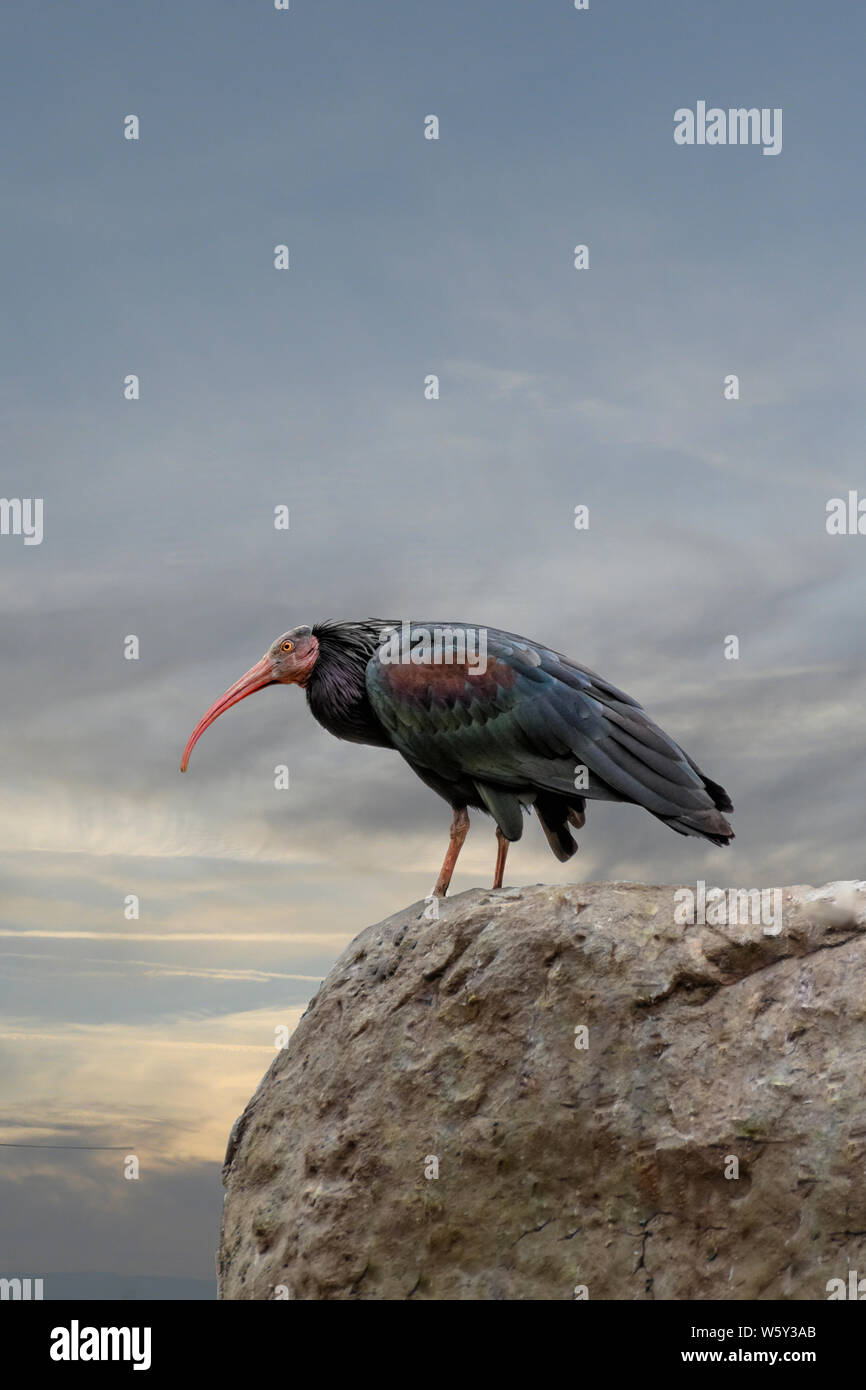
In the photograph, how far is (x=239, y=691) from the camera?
963cm

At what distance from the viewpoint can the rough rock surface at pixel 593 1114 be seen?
6777 millimetres

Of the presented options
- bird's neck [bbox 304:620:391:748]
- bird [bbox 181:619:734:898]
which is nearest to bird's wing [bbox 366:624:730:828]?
bird [bbox 181:619:734:898]

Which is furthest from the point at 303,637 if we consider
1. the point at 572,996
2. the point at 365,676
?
the point at 572,996

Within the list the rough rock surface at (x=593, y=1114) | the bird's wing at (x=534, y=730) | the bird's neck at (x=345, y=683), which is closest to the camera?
the rough rock surface at (x=593, y=1114)

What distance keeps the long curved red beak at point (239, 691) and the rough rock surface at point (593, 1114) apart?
2540 mm

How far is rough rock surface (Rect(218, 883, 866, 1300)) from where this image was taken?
678 cm

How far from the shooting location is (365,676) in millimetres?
8898

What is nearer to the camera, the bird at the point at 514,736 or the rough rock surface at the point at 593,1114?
the rough rock surface at the point at 593,1114

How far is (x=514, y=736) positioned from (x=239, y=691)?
2.34m

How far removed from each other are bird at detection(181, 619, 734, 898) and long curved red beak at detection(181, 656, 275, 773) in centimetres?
74

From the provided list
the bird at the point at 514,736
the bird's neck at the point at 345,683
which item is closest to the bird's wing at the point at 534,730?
the bird at the point at 514,736

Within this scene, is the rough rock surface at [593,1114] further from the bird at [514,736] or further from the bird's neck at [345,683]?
the bird's neck at [345,683]
